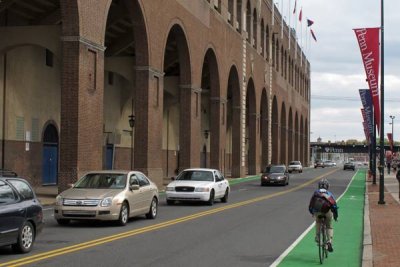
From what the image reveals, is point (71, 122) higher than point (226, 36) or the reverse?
the reverse

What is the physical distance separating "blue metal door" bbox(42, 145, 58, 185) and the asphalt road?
1316 centimetres

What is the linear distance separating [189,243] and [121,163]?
3096cm

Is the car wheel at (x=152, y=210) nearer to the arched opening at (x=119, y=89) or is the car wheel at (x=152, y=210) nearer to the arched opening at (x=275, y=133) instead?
the arched opening at (x=119, y=89)

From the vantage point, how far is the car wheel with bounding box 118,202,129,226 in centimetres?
1611

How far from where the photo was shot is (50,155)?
34469 millimetres

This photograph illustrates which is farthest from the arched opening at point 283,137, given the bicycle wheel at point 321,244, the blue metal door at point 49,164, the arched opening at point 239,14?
the bicycle wheel at point 321,244

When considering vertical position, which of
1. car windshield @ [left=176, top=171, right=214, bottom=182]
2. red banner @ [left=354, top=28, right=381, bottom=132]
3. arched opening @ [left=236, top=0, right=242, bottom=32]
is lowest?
car windshield @ [left=176, top=171, right=214, bottom=182]

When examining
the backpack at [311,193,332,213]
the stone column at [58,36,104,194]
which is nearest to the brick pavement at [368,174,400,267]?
the backpack at [311,193,332,213]

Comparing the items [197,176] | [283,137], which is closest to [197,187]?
[197,176]

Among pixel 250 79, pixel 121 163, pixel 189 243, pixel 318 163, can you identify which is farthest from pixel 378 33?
pixel 318 163

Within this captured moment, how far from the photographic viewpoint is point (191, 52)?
4041cm

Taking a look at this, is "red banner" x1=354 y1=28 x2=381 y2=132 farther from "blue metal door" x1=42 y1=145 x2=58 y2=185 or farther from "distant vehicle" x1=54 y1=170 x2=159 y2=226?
"blue metal door" x1=42 y1=145 x2=58 y2=185

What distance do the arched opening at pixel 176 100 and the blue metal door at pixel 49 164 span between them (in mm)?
8846

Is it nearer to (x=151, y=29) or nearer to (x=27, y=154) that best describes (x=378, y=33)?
(x=151, y=29)
